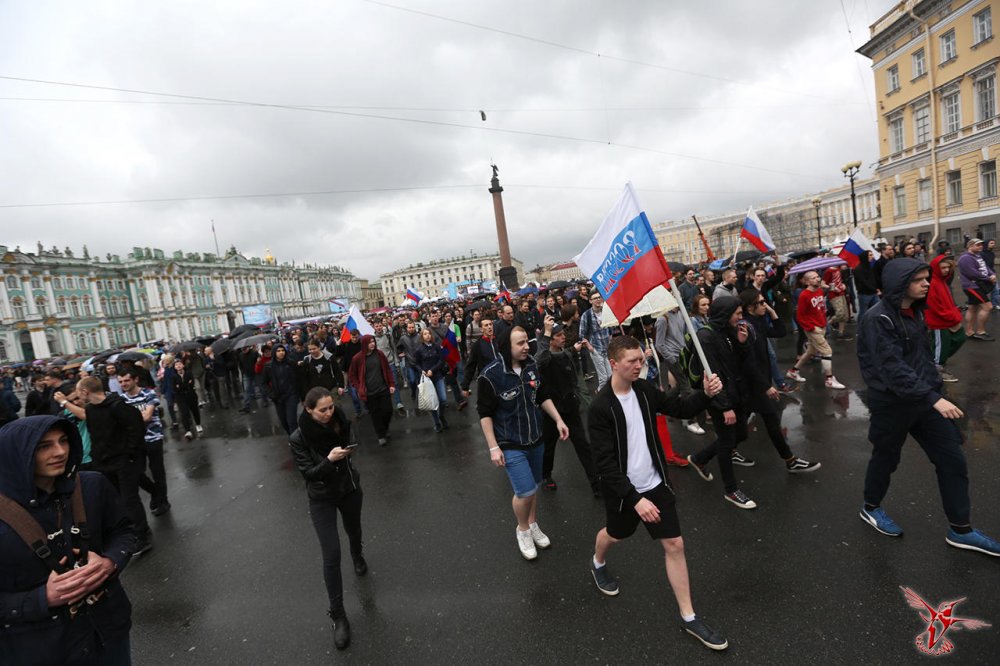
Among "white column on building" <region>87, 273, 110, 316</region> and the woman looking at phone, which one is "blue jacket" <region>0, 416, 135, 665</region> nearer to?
the woman looking at phone

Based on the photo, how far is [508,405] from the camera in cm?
368

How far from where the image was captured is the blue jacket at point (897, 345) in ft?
10.2

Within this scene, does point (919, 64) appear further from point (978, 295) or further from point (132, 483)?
point (132, 483)

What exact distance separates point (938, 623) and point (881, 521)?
3.13 ft

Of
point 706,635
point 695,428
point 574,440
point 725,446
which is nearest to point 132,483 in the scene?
point 574,440

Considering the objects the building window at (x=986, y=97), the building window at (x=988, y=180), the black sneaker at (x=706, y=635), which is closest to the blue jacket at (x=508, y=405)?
the black sneaker at (x=706, y=635)

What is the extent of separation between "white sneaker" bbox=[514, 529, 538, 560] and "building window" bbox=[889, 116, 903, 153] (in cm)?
3624

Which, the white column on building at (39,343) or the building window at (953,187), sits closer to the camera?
the building window at (953,187)

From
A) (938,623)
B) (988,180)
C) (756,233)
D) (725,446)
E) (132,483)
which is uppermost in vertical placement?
(988,180)

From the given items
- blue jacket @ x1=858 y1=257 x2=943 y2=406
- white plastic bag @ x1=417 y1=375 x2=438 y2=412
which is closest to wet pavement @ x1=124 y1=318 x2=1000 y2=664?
blue jacket @ x1=858 y1=257 x2=943 y2=406

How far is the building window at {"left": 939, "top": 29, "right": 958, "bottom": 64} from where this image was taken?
23625 mm

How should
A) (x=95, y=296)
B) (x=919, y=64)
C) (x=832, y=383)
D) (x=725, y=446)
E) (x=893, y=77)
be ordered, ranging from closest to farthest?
(x=725, y=446) → (x=832, y=383) → (x=919, y=64) → (x=893, y=77) → (x=95, y=296)

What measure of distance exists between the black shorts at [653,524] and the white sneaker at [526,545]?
0.98 metres

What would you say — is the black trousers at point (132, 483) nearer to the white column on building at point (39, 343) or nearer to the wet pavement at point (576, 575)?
the wet pavement at point (576, 575)
